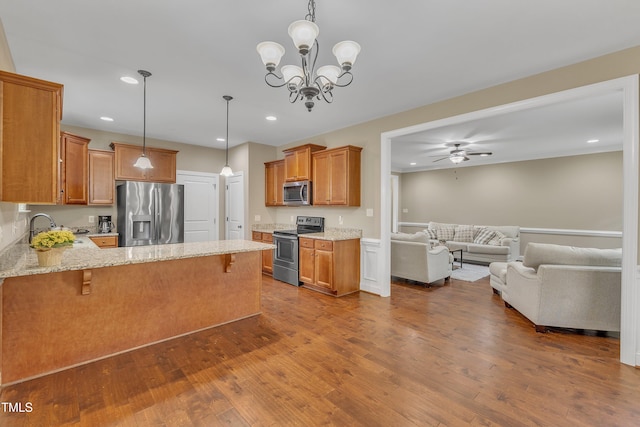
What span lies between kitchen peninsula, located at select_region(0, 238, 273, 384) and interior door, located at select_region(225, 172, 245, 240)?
9.67 feet

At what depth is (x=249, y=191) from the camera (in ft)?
20.0

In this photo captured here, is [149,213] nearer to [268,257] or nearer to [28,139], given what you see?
[268,257]

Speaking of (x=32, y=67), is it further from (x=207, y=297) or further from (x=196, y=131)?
(x=207, y=297)

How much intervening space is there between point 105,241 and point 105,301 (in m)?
2.70

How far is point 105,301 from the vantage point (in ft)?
8.44

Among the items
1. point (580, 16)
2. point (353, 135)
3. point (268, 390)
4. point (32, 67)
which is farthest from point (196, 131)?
point (580, 16)

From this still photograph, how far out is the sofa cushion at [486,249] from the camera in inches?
268

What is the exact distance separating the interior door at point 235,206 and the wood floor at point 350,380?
3.19 meters

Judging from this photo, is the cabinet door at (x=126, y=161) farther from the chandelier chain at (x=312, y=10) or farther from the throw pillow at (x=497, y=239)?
the throw pillow at (x=497, y=239)

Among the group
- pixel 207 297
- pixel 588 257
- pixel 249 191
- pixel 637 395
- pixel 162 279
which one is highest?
pixel 249 191

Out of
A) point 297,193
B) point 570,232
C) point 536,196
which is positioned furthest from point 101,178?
point 570,232

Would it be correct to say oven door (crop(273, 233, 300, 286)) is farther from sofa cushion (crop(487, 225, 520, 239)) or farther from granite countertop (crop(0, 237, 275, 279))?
sofa cushion (crop(487, 225, 520, 239))

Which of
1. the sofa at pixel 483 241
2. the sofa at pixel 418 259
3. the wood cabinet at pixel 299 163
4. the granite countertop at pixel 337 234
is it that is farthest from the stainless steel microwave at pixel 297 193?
the sofa at pixel 483 241

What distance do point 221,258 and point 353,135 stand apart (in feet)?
9.73
